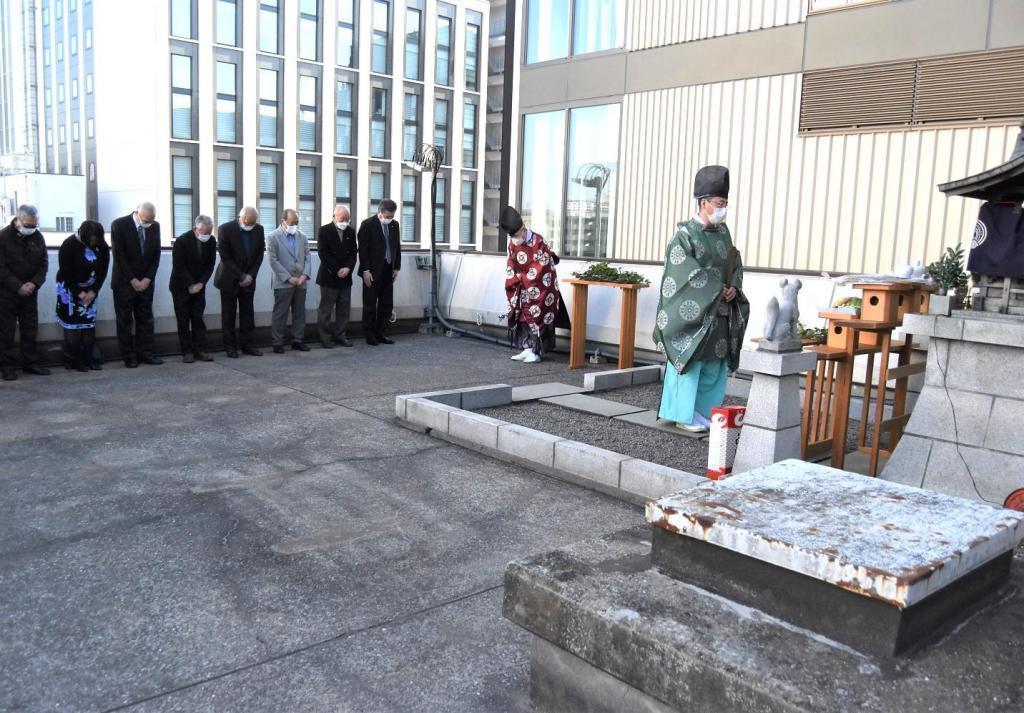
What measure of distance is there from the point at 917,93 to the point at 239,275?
7.70m

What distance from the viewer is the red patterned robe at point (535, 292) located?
10555 mm

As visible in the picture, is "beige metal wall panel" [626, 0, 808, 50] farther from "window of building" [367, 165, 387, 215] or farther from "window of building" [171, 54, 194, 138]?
"window of building" [367, 165, 387, 215]

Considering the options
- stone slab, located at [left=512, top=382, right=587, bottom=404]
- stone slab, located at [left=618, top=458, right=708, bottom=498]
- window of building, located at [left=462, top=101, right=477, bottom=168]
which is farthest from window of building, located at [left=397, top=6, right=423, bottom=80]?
stone slab, located at [left=618, top=458, right=708, bottom=498]

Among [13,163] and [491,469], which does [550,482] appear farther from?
[13,163]

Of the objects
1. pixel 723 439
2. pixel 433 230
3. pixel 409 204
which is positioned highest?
pixel 409 204

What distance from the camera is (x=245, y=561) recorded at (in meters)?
4.18

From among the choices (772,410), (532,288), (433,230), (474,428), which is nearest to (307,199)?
(433,230)

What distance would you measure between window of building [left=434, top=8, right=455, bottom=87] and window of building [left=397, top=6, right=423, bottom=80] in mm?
949

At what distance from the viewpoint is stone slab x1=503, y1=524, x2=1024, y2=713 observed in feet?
6.08

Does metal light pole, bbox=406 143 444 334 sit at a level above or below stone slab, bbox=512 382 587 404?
above

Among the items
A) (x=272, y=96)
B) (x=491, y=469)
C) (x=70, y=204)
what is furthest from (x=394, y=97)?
(x=491, y=469)

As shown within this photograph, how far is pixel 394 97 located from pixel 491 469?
3519cm

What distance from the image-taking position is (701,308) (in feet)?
21.5

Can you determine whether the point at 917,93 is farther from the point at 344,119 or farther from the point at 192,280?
the point at 344,119
